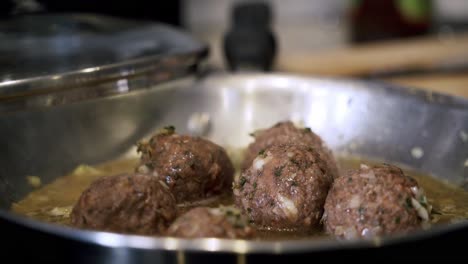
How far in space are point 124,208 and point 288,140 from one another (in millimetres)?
587


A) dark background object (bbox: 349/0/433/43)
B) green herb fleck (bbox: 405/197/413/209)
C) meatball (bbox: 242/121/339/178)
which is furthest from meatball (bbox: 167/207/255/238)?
dark background object (bbox: 349/0/433/43)

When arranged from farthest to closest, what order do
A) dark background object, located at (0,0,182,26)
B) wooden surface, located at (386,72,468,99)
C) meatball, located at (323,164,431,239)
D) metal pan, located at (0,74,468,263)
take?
wooden surface, located at (386,72,468,99) → dark background object, located at (0,0,182,26) → metal pan, located at (0,74,468,263) → meatball, located at (323,164,431,239)

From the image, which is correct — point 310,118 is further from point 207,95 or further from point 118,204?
point 118,204

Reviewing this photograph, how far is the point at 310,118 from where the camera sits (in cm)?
244

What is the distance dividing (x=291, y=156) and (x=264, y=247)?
0.50 meters

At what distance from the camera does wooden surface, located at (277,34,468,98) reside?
312 centimetres

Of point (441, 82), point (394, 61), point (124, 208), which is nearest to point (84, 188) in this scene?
point (124, 208)

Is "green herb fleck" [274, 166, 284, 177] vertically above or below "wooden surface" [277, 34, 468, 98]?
above

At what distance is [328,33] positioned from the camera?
4879mm

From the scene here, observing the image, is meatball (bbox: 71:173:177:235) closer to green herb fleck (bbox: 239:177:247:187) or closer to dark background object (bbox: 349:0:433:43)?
green herb fleck (bbox: 239:177:247:187)

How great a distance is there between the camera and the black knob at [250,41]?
108 inches

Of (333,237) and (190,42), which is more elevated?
(190,42)

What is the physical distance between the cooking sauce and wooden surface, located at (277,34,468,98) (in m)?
1.10

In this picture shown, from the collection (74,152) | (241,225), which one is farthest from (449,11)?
(241,225)
